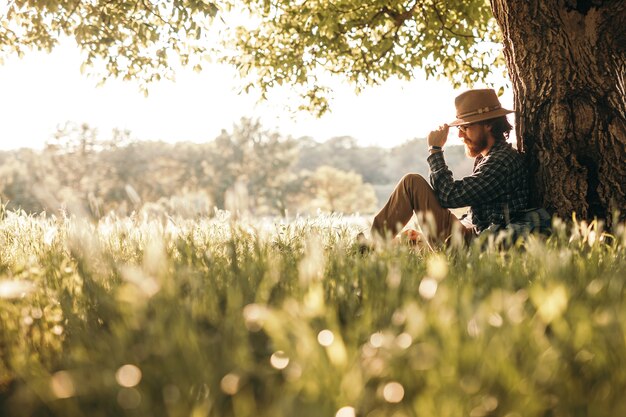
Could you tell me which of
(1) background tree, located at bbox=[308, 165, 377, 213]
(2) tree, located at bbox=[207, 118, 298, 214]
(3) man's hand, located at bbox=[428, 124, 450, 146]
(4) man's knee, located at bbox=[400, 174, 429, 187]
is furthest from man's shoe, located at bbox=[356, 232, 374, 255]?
(1) background tree, located at bbox=[308, 165, 377, 213]

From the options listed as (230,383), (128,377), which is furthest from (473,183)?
(128,377)

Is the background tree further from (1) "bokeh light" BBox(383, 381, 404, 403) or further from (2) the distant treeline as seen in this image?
(1) "bokeh light" BBox(383, 381, 404, 403)

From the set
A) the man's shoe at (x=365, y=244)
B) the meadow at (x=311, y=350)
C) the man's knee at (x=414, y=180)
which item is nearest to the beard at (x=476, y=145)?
the man's knee at (x=414, y=180)

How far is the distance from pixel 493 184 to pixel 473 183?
0.59 ft

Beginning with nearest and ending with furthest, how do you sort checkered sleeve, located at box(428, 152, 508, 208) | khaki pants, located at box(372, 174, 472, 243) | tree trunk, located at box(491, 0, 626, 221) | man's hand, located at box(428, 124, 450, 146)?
tree trunk, located at box(491, 0, 626, 221), checkered sleeve, located at box(428, 152, 508, 208), khaki pants, located at box(372, 174, 472, 243), man's hand, located at box(428, 124, 450, 146)

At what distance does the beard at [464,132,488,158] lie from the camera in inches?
238

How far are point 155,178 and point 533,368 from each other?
256 feet

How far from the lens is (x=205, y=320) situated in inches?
90.2

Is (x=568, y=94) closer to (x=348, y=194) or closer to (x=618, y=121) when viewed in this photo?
(x=618, y=121)

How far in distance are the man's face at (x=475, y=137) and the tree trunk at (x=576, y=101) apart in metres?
0.55

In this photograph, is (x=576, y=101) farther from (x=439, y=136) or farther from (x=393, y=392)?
(x=393, y=392)

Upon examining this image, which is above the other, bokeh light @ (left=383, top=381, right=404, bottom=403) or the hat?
the hat

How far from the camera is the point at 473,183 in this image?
548 centimetres

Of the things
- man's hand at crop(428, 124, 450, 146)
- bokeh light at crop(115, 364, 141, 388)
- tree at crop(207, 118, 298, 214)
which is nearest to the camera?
bokeh light at crop(115, 364, 141, 388)
